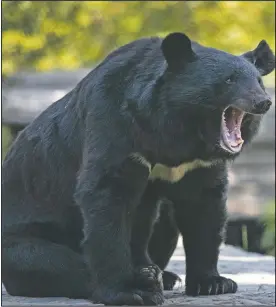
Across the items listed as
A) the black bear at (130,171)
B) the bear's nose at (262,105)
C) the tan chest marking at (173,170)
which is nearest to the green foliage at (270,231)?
the black bear at (130,171)

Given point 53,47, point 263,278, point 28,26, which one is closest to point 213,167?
point 263,278

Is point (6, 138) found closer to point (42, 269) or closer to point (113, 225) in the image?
point (42, 269)

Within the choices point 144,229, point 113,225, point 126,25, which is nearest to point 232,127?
point 113,225

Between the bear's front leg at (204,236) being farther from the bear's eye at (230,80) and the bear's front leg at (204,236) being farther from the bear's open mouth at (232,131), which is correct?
the bear's eye at (230,80)

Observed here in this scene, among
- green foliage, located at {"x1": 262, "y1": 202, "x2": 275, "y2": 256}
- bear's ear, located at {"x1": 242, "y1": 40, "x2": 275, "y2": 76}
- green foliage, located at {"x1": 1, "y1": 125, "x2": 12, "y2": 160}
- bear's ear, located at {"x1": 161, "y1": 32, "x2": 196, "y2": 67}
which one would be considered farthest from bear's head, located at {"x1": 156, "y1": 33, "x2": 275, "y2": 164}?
green foliage, located at {"x1": 1, "y1": 125, "x2": 12, "y2": 160}

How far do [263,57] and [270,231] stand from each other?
4361 mm

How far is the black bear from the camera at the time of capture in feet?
14.4

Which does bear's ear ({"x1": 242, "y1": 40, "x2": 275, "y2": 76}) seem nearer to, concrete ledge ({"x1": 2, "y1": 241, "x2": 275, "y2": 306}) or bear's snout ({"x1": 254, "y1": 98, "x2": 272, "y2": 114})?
bear's snout ({"x1": 254, "y1": 98, "x2": 272, "y2": 114})

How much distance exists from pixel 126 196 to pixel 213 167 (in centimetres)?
51

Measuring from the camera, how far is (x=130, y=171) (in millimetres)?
4488

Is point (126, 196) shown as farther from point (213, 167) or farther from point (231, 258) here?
point (231, 258)

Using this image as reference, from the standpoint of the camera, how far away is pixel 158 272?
15.2 ft

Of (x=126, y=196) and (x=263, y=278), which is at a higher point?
(x=126, y=196)

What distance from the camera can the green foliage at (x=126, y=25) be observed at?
10.9m
